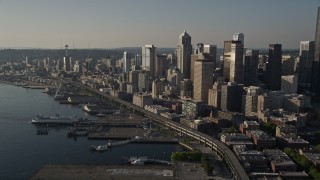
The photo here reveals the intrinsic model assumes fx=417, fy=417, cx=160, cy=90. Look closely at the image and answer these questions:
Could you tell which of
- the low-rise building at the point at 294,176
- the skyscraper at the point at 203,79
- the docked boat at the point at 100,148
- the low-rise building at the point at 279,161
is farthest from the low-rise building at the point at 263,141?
the skyscraper at the point at 203,79

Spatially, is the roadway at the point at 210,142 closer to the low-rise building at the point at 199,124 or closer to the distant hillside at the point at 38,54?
the low-rise building at the point at 199,124

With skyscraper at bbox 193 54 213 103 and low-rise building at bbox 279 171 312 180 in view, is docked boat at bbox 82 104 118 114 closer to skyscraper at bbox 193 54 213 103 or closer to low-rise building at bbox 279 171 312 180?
skyscraper at bbox 193 54 213 103

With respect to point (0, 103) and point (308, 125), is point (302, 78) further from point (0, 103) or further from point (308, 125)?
point (0, 103)

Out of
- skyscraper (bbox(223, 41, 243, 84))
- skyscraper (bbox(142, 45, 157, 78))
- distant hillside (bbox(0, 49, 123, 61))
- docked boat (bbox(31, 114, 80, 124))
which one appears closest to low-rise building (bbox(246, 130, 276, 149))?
docked boat (bbox(31, 114, 80, 124))

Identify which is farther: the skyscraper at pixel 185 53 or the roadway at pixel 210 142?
the skyscraper at pixel 185 53

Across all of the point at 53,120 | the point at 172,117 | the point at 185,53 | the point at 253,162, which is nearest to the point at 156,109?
the point at 172,117

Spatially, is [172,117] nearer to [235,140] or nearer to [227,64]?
[235,140]
